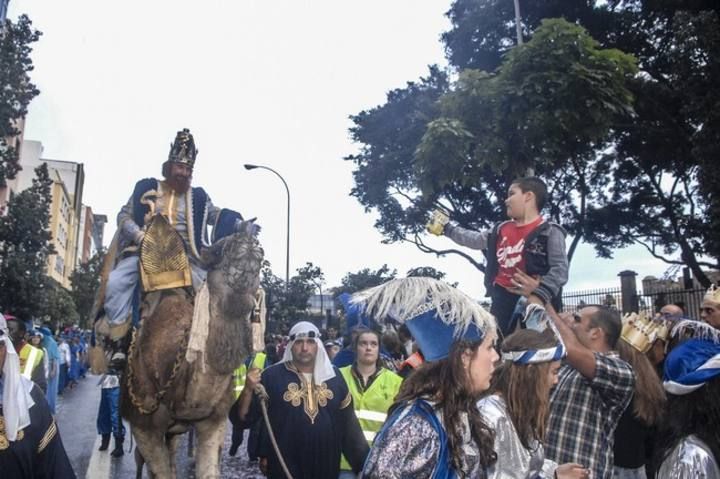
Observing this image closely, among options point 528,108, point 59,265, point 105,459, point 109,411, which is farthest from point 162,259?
point 59,265

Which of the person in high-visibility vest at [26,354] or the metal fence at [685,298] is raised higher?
the metal fence at [685,298]

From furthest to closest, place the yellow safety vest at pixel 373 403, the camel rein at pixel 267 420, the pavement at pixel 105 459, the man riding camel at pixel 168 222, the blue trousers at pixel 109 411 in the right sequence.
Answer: the blue trousers at pixel 109 411
the pavement at pixel 105 459
the man riding camel at pixel 168 222
the yellow safety vest at pixel 373 403
the camel rein at pixel 267 420

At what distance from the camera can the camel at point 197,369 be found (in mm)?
5672

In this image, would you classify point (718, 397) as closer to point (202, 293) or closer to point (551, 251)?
point (551, 251)

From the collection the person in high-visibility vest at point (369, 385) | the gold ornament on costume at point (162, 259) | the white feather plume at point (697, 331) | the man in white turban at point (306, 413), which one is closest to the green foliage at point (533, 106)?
the person in high-visibility vest at point (369, 385)

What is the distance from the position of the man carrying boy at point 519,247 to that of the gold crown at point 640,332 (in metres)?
0.81

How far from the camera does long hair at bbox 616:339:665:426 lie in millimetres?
4445

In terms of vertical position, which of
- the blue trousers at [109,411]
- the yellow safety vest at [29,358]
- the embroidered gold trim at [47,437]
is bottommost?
the blue trousers at [109,411]

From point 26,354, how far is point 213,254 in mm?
3500

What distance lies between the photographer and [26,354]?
804 centimetres

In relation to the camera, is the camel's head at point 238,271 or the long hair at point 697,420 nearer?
the long hair at point 697,420

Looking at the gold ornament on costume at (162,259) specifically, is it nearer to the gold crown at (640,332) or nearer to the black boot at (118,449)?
the gold crown at (640,332)

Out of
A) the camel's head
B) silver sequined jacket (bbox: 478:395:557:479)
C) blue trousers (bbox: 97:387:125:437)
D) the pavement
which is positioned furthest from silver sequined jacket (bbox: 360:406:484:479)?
blue trousers (bbox: 97:387:125:437)

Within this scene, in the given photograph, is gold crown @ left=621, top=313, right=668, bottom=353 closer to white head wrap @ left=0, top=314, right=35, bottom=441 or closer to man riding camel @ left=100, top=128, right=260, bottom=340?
man riding camel @ left=100, top=128, right=260, bottom=340
